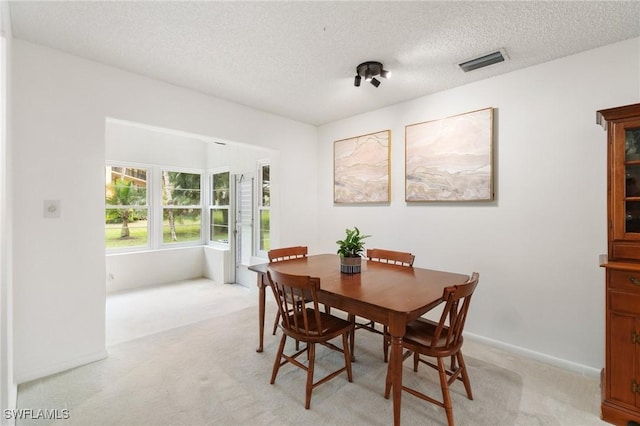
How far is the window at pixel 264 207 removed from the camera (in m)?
4.61

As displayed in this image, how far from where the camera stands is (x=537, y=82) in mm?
2500

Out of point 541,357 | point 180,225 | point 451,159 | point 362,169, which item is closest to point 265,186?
point 362,169

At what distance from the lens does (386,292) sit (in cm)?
190

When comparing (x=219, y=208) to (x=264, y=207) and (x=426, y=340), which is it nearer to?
(x=264, y=207)

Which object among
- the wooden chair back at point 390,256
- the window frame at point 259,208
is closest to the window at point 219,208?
the window frame at point 259,208

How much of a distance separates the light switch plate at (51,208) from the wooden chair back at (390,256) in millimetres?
2646

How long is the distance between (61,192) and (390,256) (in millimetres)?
2852

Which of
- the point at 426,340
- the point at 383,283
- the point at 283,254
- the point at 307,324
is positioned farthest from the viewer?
the point at 283,254

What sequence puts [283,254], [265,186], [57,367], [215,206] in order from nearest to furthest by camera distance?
[57,367] → [283,254] → [265,186] → [215,206]

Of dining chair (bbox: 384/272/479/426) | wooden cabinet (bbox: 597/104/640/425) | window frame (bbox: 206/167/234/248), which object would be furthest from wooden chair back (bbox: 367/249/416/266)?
window frame (bbox: 206/167/234/248)

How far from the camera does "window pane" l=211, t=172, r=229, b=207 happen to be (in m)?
5.36

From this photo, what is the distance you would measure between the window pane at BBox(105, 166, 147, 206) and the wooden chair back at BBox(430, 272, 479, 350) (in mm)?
4994

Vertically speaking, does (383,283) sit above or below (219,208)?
below

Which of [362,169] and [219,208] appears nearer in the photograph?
[362,169]
